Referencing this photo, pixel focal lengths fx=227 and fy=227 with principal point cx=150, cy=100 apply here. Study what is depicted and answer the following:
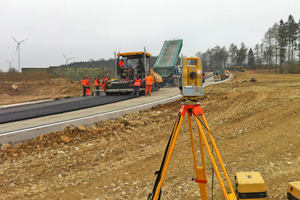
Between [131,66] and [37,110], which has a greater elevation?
[131,66]

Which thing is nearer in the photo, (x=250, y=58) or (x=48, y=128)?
(x=48, y=128)

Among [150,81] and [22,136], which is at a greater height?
[150,81]

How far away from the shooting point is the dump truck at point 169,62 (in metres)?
22.3

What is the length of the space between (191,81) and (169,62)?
66.7 feet

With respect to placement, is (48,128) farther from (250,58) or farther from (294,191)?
(250,58)

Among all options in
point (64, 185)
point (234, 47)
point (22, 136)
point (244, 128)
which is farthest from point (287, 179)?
point (234, 47)

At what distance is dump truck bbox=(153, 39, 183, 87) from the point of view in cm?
2233

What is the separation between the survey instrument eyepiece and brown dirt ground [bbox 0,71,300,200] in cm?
161

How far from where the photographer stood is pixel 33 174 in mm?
4074

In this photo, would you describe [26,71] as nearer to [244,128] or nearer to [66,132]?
[66,132]

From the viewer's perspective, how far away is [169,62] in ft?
73.5

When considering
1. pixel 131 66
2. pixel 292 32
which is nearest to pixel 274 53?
pixel 292 32

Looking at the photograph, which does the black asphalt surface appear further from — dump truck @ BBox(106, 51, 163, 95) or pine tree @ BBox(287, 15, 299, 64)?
pine tree @ BBox(287, 15, 299, 64)

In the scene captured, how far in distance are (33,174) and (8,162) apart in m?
0.91
